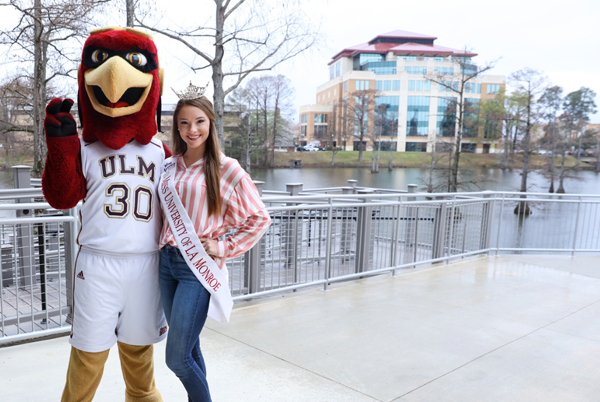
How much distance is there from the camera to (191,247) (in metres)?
1.97

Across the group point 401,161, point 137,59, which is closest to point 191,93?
point 137,59

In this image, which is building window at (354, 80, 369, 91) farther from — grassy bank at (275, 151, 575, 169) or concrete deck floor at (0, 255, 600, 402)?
concrete deck floor at (0, 255, 600, 402)

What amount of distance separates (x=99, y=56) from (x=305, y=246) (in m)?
3.48

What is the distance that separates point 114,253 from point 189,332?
480 mm

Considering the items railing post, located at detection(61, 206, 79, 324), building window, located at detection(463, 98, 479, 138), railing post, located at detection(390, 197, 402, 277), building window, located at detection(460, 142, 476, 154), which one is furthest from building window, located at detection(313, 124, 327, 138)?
railing post, located at detection(61, 206, 79, 324)

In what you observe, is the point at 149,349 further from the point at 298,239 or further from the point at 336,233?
the point at 336,233

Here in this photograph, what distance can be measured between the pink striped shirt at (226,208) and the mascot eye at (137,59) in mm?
454

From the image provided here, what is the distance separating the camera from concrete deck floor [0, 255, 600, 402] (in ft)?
9.45

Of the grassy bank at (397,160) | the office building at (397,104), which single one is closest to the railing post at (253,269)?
the grassy bank at (397,160)

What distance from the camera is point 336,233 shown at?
548 centimetres

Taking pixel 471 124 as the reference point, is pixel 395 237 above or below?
below

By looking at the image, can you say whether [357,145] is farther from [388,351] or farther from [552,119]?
Answer: [388,351]

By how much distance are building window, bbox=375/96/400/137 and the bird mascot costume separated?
158 feet

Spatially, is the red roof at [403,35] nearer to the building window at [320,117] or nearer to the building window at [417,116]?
the building window at [320,117]
